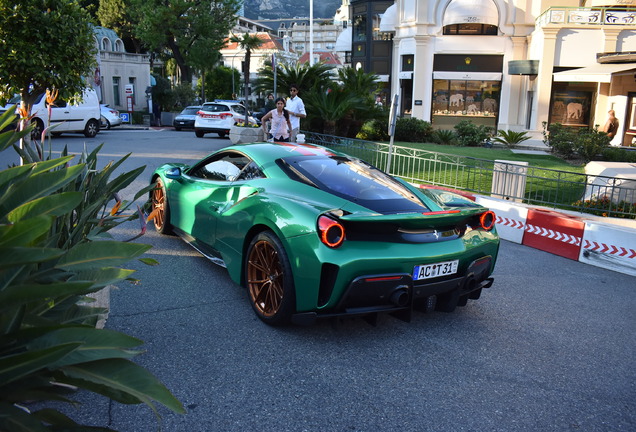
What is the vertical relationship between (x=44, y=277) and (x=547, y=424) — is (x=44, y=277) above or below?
above

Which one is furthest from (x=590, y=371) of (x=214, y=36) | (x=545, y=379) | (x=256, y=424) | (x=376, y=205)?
(x=214, y=36)

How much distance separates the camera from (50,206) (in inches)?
73.3

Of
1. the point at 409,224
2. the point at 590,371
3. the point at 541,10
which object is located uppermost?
the point at 541,10

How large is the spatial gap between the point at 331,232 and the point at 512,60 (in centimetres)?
3069

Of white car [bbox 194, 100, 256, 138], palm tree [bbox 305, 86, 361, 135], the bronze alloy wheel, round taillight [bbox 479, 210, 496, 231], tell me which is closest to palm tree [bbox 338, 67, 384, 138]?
palm tree [bbox 305, 86, 361, 135]

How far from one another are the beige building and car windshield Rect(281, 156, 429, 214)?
21.2 meters

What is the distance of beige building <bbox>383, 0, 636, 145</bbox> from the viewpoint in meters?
26.6

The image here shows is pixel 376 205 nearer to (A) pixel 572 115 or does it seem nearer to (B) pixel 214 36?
(A) pixel 572 115

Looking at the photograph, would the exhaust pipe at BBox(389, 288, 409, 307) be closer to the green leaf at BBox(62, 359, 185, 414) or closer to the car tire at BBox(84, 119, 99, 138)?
the green leaf at BBox(62, 359, 185, 414)

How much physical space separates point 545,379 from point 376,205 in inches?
68.4

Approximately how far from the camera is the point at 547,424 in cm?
321

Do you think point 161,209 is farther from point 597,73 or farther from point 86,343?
point 597,73

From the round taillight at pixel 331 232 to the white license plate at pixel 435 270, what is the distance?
63 centimetres

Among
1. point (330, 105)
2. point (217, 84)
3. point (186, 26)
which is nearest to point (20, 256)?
point (330, 105)
